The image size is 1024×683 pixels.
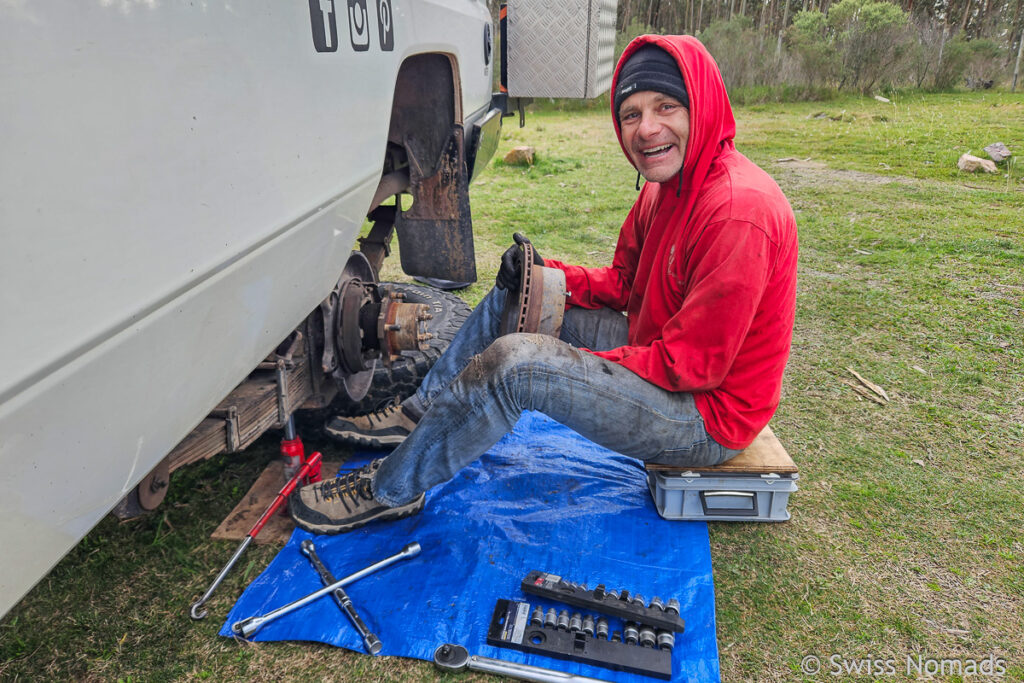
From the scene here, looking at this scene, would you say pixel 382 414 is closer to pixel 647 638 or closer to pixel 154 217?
pixel 647 638

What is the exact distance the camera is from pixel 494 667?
1.79 meters

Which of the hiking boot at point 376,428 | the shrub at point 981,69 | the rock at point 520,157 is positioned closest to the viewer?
the hiking boot at point 376,428

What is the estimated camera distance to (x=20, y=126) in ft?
2.50

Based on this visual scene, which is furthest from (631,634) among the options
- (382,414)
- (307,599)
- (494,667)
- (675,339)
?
(382,414)

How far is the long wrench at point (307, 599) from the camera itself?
6.25ft

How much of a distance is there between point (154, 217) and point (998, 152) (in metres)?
8.97

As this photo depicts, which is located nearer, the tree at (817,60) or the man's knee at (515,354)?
the man's knee at (515,354)

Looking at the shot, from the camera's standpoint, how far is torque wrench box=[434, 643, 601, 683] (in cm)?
176

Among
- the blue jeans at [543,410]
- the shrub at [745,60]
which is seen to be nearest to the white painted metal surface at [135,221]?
the blue jeans at [543,410]

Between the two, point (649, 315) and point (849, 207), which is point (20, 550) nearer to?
point (649, 315)

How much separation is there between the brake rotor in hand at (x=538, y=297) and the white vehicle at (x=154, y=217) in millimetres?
629

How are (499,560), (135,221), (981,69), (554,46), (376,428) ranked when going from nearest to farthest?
(135,221), (499,560), (376,428), (554,46), (981,69)

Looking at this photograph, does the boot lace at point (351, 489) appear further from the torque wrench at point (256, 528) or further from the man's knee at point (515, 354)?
the man's knee at point (515, 354)

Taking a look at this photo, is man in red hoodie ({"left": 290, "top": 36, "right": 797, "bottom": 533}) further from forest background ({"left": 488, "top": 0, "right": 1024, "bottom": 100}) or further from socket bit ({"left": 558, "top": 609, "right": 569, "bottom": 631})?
forest background ({"left": 488, "top": 0, "right": 1024, "bottom": 100})
